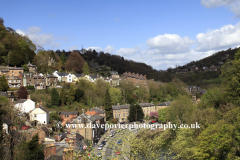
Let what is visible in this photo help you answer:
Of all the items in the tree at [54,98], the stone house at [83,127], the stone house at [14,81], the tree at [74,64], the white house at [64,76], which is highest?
the tree at [74,64]

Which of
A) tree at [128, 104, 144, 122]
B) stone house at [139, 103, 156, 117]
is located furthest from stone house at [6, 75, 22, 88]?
stone house at [139, 103, 156, 117]

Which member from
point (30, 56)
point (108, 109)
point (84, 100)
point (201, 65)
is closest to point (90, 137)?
point (108, 109)

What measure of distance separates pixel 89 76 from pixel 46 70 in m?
11.8

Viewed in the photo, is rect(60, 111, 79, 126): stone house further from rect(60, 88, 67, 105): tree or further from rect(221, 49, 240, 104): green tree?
→ rect(221, 49, 240, 104): green tree

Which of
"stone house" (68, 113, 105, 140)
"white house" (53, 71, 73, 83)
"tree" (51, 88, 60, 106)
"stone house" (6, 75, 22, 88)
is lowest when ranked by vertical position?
"stone house" (68, 113, 105, 140)

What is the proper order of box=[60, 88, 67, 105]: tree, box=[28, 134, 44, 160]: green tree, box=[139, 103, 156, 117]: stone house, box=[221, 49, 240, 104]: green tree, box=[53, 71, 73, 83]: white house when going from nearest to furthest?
box=[28, 134, 44, 160]: green tree → box=[221, 49, 240, 104]: green tree → box=[60, 88, 67, 105]: tree → box=[139, 103, 156, 117]: stone house → box=[53, 71, 73, 83]: white house

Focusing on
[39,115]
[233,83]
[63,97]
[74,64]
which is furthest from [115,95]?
[233,83]

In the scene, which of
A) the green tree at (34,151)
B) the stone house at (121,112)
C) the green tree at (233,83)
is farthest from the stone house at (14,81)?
the green tree at (233,83)

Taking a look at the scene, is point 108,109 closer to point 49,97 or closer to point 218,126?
point 49,97

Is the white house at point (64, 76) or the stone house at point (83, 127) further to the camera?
the white house at point (64, 76)

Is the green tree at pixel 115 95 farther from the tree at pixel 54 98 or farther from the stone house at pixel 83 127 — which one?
the stone house at pixel 83 127

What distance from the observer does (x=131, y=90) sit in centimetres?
6031

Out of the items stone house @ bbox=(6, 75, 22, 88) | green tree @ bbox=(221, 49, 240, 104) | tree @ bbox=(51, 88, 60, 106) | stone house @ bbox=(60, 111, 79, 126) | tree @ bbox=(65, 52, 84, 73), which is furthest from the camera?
tree @ bbox=(65, 52, 84, 73)

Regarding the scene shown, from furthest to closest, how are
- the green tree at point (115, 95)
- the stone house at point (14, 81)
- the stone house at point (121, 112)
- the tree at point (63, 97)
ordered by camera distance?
the green tree at point (115, 95) → the stone house at point (121, 112) → the stone house at point (14, 81) → the tree at point (63, 97)
